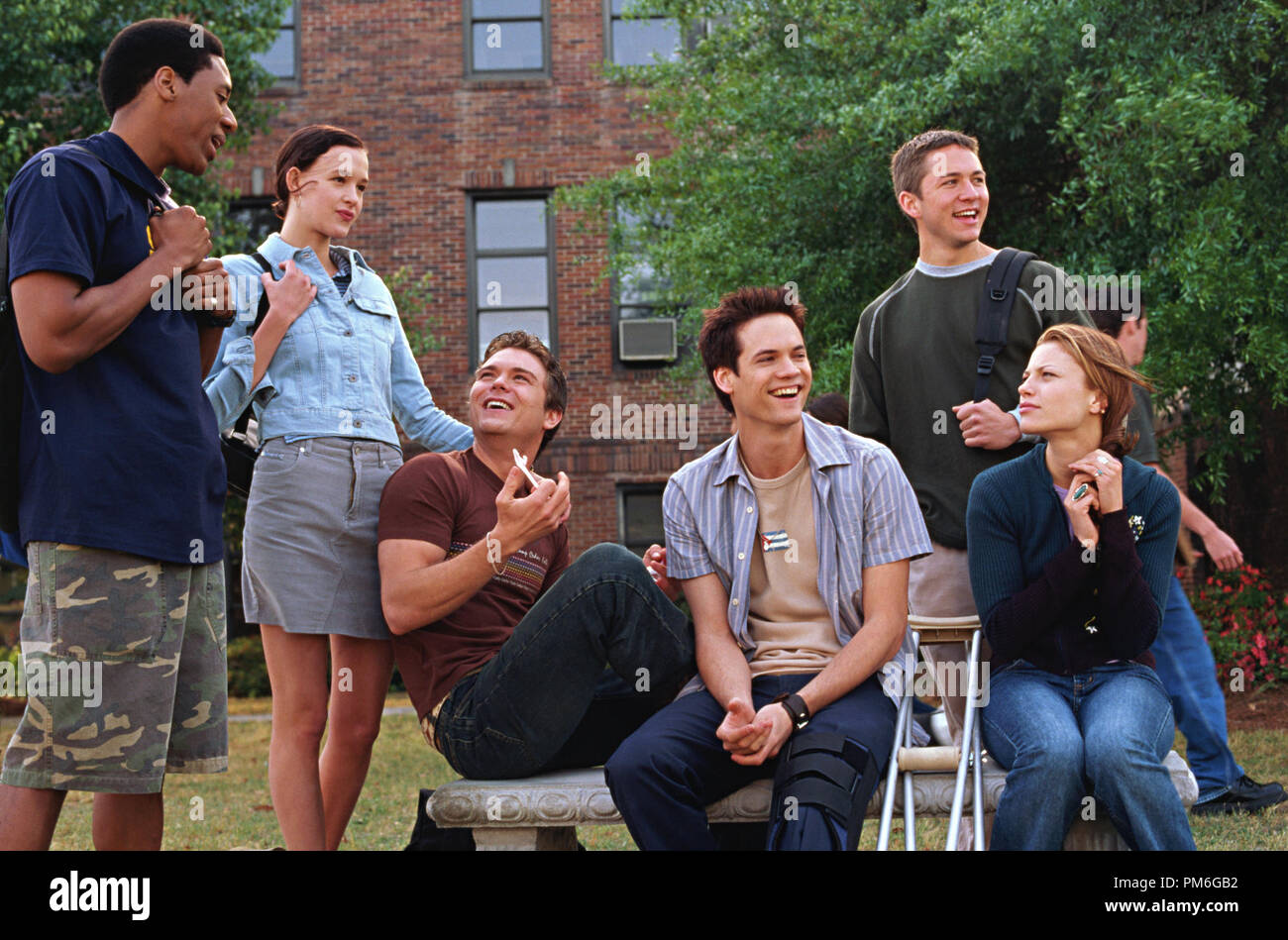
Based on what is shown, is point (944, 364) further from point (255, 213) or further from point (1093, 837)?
point (255, 213)

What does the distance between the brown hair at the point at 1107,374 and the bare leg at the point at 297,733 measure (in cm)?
240

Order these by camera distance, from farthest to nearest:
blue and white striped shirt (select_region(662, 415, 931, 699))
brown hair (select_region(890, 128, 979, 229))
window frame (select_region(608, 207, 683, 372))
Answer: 1. window frame (select_region(608, 207, 683, 372))
2. brown hair (select_region(890, 128, 979, 229))
3. blue and white striped shirt (select_region(662, 415, 931, 699))

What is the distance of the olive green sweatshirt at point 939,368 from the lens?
418cm

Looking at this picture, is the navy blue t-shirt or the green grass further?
the green grass

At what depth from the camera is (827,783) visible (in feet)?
10.3

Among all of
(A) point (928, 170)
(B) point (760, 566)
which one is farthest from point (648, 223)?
(B) point (760, 566)

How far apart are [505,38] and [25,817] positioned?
16.3 m

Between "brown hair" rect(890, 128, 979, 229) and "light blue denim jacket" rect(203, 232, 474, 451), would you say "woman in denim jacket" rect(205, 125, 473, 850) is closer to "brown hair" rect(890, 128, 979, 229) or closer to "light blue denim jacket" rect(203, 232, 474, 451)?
"light blue denim jacket" rect(203, 232, 474, 451)

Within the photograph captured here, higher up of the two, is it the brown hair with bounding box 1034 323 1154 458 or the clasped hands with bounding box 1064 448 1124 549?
the brown hair with bounding box 1034 323 1154 458

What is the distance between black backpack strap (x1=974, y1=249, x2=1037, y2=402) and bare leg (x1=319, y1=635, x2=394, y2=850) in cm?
210

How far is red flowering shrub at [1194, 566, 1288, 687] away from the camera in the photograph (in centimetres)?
1145

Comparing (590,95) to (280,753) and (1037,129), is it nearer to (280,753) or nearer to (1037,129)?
(1037,129)

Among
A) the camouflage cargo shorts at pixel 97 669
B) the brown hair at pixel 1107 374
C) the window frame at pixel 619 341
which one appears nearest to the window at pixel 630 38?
the window frame at pixel 619 341

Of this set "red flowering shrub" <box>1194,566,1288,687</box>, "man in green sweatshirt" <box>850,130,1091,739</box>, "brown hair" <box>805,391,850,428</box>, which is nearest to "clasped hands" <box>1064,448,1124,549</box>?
"man in green sweatshirt" <box>850,130,1091,739</box>
